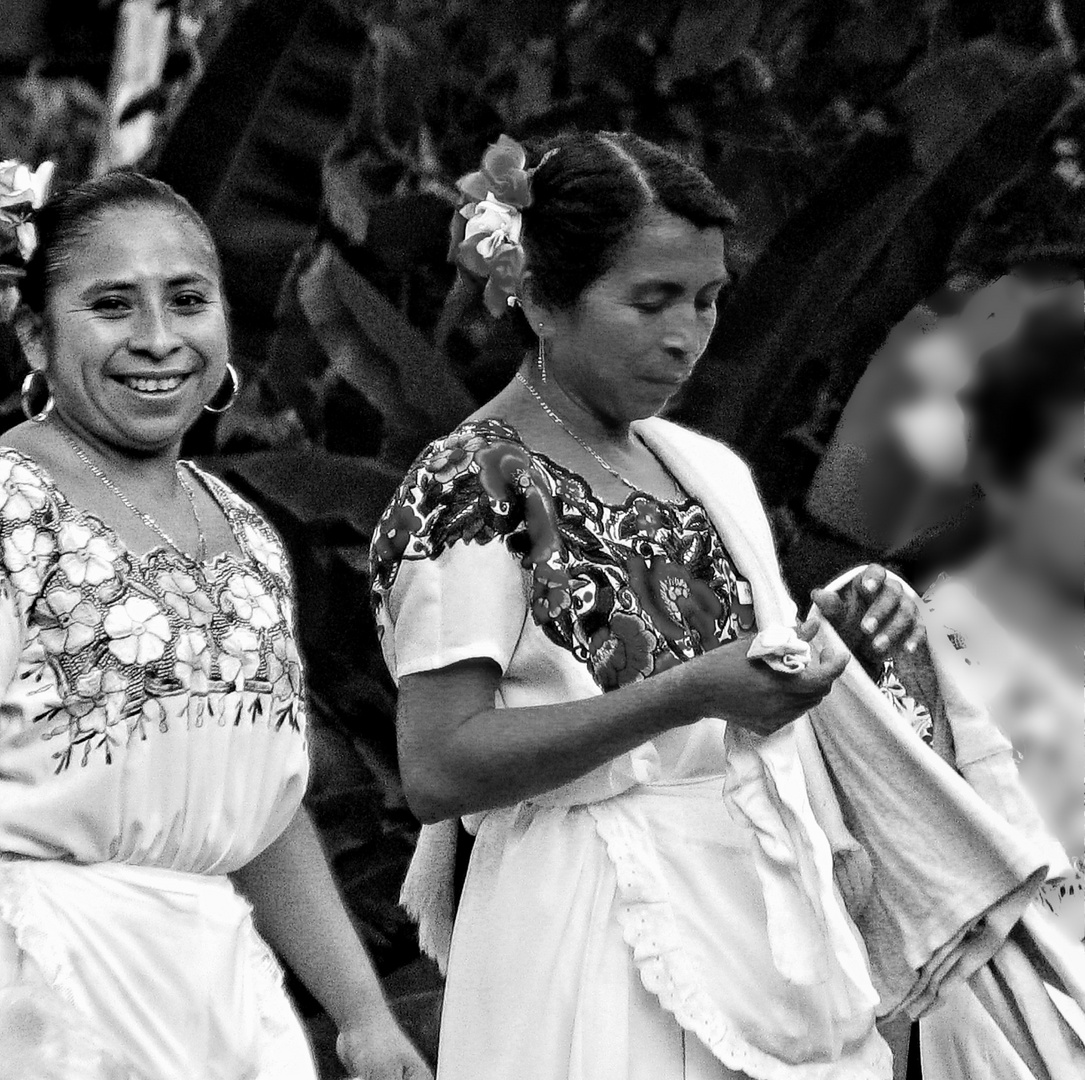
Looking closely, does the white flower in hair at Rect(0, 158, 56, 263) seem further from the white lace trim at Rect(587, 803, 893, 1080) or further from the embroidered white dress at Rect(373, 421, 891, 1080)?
the white lace trim at Rect(587, 803, 893, 1080)

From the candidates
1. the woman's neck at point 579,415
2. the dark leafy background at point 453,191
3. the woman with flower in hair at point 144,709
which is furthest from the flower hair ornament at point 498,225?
the dark leafy background at point 453,191

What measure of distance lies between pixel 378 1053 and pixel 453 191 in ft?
7.75

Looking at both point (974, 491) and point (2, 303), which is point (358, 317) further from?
point (2, 303)

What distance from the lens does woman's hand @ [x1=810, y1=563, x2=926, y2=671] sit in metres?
2.72

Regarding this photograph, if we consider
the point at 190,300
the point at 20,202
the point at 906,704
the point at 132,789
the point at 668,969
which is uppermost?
the point at 20,202

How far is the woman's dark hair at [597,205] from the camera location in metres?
2.70

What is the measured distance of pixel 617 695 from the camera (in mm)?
2502

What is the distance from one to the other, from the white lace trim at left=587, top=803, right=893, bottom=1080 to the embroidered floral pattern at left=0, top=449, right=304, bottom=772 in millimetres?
434

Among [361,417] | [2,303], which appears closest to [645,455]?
[2,303]

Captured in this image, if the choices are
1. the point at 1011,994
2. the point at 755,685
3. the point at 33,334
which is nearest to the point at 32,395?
the point at 33,334

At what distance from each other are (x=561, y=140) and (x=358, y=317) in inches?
63.7

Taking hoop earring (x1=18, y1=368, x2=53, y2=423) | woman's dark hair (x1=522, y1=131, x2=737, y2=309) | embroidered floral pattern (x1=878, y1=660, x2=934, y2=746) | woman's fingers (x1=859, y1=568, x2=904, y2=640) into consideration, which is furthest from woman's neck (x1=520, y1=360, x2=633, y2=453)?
hoop earring (x1=18, y1=368, x2=53, y2=423)

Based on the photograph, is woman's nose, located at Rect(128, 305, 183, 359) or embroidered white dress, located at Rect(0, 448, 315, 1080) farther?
woman's nose, located at Rect(128, 305, 183, 359)

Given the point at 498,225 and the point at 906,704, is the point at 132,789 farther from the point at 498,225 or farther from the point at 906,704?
the point at 906,704
